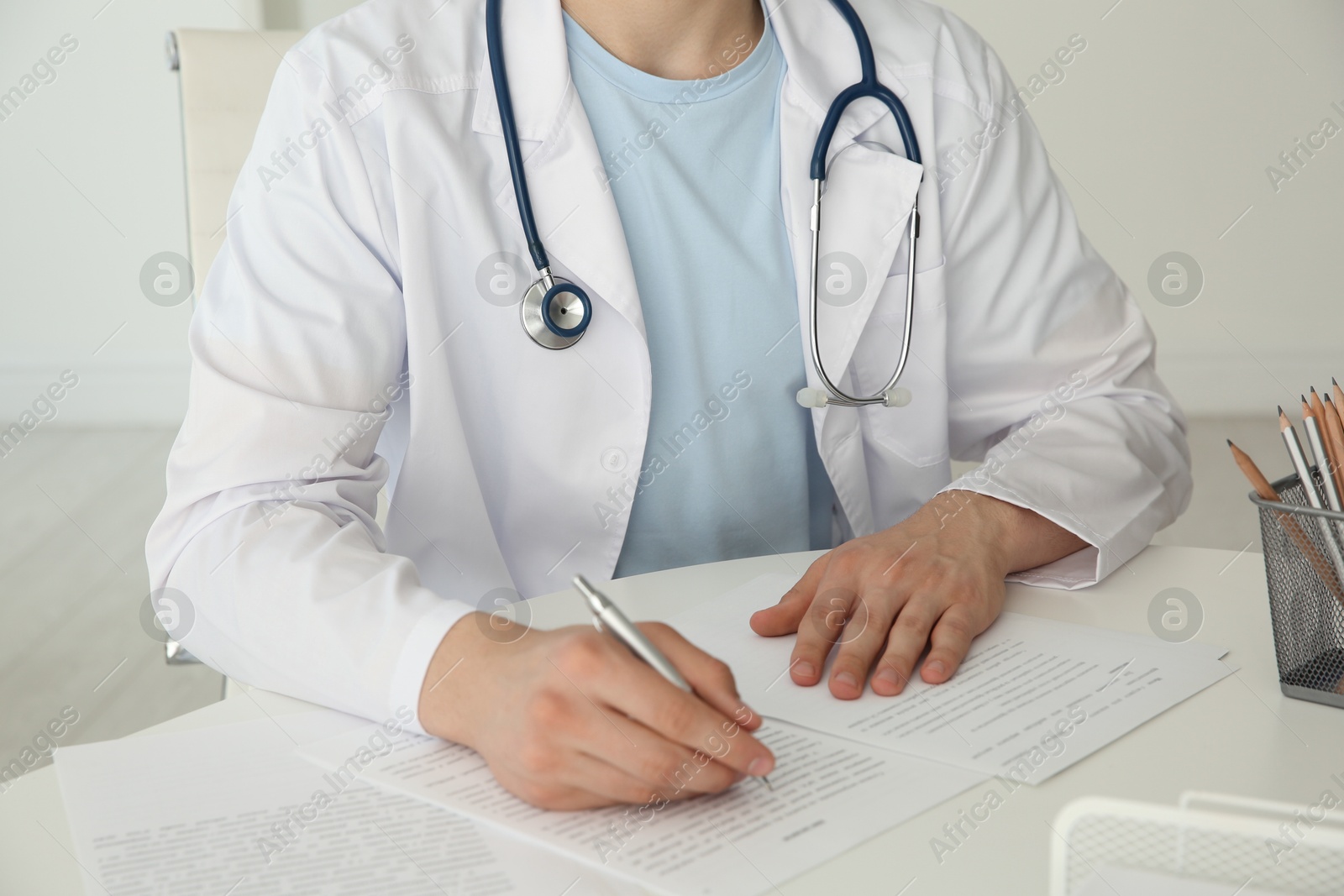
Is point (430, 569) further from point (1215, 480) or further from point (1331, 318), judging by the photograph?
point (1331, 318)

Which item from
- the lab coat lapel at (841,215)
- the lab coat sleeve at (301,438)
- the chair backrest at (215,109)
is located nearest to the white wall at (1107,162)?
the chair backrest at (215,109)

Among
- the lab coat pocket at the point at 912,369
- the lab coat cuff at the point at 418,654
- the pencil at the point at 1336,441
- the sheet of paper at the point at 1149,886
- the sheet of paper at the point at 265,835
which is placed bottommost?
the sheet of paper at the point at 265,835

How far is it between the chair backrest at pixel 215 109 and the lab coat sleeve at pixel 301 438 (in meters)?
0.34

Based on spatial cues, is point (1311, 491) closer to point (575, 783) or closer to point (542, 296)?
point (575, 783)

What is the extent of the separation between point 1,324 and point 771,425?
130 inches

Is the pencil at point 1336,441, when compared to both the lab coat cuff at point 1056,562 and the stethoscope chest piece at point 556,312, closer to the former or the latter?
the lab coat cuff at point 1056,562

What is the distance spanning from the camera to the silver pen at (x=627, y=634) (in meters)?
0.61

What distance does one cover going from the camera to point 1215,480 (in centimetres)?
325

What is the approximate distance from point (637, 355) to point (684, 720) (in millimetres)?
556

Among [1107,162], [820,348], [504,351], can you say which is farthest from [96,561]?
[1107,162]

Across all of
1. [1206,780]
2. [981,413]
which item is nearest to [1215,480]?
[981,413]

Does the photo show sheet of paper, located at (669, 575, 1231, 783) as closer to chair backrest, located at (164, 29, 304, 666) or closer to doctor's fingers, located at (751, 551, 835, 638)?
doctor's fingers, located at (751, 551, 835, 638)

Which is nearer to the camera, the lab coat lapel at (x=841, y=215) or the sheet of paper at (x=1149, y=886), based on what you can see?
the sheet of paper at (x=1149, y=886)

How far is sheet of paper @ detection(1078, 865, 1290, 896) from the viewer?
550 millimetres
